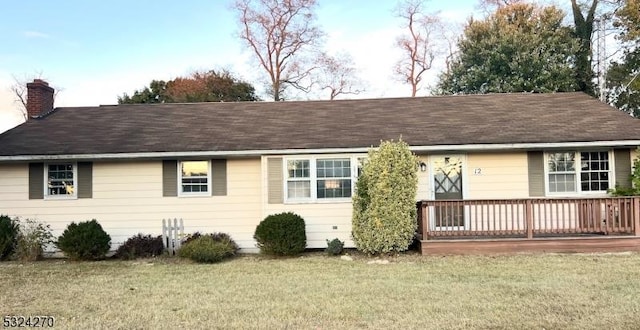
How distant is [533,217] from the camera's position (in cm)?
1143

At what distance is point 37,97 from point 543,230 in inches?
576

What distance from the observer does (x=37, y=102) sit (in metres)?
15.3

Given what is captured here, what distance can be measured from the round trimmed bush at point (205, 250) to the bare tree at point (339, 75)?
24231mm

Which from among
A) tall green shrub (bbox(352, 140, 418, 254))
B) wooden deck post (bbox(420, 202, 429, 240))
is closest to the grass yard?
tall green shrub (bbox(352, 140, 418, 254))

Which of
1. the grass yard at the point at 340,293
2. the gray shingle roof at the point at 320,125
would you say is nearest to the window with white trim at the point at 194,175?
the gray shingle roof at the point at 320,125

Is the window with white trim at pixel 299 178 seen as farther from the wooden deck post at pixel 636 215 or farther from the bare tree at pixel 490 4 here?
the bare tree at pixel 490 4

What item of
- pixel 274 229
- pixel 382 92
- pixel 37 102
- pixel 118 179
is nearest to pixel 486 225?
pixel 274 229

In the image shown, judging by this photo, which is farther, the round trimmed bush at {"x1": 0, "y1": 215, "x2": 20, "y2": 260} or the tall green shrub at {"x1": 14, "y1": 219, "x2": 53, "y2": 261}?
the tall green shrub at {"x1": 14, "y1": 219, "x2": 53, "y2": 261}

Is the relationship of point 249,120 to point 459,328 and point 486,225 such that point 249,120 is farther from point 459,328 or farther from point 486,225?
point 459,328

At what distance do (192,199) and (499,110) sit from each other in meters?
9.01

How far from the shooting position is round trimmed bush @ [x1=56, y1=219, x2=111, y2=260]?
11.5 meters

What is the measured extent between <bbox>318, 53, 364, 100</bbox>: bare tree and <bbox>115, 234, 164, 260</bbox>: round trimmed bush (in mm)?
23867

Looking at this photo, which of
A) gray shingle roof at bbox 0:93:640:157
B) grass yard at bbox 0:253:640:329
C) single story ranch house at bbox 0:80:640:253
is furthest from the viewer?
gray shingle roof at bbox 0:93:640:157

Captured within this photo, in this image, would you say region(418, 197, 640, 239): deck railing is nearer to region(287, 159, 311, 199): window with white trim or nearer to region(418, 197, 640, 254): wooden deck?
region(418, 197, 640, 254): wooden deck
